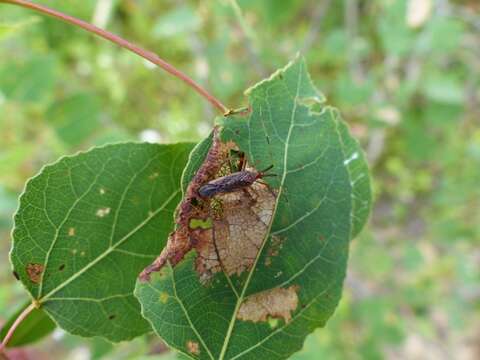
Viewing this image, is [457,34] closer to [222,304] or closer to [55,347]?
[222,304]

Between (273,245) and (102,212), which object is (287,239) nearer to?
(273,245)

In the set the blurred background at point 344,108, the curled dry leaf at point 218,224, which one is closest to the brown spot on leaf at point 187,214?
the curled dry leaf at point 218,224

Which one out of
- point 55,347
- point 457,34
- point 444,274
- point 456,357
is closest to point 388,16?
point 457,34

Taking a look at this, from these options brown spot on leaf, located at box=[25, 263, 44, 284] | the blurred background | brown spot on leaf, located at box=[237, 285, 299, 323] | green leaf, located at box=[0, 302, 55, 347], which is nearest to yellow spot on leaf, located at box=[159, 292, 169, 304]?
brown spot on leaf, located at box=[237, 285, 299, 323]

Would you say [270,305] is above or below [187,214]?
below

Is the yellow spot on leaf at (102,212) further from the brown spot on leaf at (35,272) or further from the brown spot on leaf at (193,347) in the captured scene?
the brown spot on leaf at (193,347)

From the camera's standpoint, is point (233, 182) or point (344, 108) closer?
point (233, 182)

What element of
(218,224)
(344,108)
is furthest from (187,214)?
(344,108)

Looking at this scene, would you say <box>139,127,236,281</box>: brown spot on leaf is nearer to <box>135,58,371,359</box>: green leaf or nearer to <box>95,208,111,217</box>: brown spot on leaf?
<box>135,58,371,359</box>: green leaf
